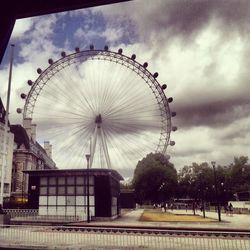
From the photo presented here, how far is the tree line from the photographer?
98.8 meters

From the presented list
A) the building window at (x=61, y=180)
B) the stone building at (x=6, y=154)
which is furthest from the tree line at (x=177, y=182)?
the building window at (x=61, y=180)

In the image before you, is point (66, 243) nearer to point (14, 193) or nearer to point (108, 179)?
point (108, 179)

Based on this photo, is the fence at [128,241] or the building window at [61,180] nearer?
the fence at [128,241]

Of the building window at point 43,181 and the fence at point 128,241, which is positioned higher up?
the building window at point 43,181

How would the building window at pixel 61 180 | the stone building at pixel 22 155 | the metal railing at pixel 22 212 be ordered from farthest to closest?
the stone building at pixel 22 155
the building window at pixel 61 180
the metal railing at pixel 22 212

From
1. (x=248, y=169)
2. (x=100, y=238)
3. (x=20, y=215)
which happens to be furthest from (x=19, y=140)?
(x=248, y=169)

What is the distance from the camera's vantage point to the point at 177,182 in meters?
103

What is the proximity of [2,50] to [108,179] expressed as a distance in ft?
116

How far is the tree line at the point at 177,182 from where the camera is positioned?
98.8 meters

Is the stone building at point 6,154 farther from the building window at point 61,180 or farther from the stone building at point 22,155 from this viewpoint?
the building window at point 61,180

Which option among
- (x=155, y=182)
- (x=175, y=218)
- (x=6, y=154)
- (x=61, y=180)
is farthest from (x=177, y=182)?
(x=61, y=180)

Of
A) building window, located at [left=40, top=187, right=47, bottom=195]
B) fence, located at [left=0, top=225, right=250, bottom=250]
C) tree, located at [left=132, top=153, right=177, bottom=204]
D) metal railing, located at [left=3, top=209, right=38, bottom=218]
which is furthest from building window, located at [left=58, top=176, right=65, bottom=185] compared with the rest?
tree, located at [left=132, top=153, right=177, bottom=204]

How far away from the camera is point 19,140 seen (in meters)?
79.6

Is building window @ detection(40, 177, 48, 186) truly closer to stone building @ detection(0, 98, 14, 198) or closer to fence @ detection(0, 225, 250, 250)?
fence @ detection(0, 225, 250, 250)
